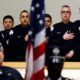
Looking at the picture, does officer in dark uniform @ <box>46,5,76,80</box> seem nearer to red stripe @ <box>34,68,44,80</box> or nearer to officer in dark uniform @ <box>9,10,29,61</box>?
officer in dark uniform @ <box>9,10,29,61</box>

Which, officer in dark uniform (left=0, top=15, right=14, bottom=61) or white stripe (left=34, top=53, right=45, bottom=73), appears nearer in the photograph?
white stripe (left=34, top=53, right=45, bottom=73)

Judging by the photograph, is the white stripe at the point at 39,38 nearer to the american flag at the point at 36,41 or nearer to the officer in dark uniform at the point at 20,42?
the american flag at the point at 36,41

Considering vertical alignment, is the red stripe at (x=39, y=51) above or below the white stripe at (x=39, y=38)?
below

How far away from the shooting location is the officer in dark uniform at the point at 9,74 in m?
4.52

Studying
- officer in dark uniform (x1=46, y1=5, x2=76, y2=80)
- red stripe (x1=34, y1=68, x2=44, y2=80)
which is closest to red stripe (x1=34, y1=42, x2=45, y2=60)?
red stripe (x1=34, y1=68, x2=44, y2=80)

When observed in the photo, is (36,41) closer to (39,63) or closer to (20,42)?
(39,63)

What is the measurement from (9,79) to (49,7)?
3649mm

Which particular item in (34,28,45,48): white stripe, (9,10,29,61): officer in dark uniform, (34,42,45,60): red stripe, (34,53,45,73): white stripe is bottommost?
(9,10,29,61): officer in dark uniform

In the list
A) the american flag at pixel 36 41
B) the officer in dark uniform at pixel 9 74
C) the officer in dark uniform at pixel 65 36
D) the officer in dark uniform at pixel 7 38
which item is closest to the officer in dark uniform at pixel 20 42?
the officer in dark uniform at pixel 7 38

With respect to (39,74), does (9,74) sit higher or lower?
lower

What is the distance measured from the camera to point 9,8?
8008 millimetres

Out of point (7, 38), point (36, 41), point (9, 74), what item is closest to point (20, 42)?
point (7, 38)

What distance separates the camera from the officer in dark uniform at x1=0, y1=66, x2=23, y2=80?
4520 millimetres

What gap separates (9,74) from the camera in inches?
181
